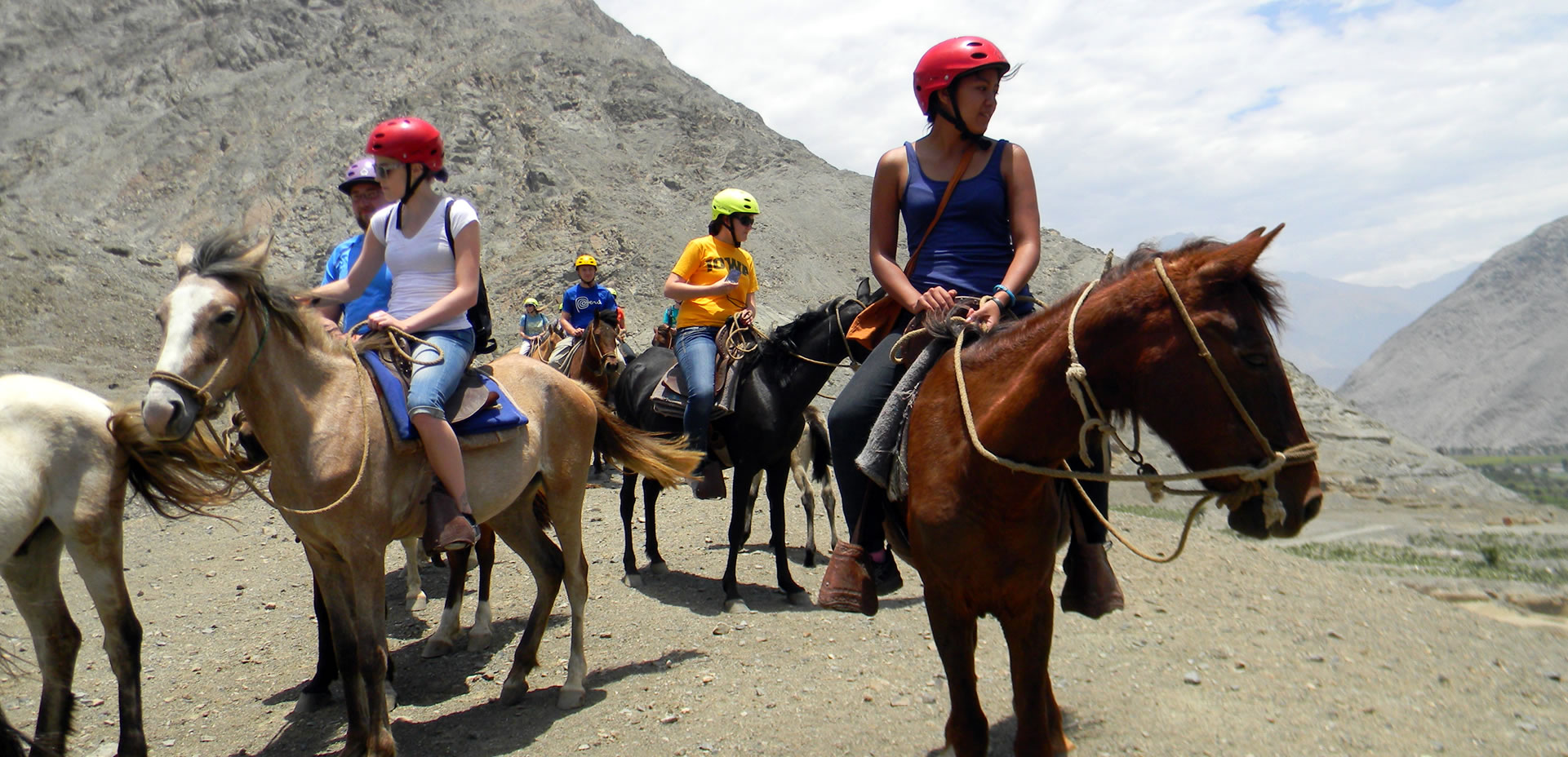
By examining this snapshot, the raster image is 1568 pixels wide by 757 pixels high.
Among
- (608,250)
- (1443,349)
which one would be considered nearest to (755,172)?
(608,250)

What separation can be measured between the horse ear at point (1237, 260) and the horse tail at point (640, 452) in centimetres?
391

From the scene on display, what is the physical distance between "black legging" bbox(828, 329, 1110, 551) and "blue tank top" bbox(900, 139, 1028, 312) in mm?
380

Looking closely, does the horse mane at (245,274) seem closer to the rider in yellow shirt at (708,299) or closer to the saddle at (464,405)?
the saddle at (464,405)

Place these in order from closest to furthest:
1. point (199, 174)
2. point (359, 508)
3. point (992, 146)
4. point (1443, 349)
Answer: point (992, 146) < point (359, 508) < point (199, 174) < point (1443, 349)

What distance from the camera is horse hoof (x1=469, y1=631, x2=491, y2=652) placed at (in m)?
5.90

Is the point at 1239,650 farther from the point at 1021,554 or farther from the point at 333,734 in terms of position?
the point at 333,734

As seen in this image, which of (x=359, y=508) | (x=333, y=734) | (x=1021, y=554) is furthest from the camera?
(x=333, y=734)

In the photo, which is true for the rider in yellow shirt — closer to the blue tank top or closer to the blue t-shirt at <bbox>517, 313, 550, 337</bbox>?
the blue tank top

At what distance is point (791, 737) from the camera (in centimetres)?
429

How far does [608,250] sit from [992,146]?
2469 centimetres

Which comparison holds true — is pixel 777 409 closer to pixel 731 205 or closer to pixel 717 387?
pixel 717 387

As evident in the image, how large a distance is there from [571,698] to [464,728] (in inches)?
20.8

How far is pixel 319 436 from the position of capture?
158 inches

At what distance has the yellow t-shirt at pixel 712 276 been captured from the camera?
7.15 metres
